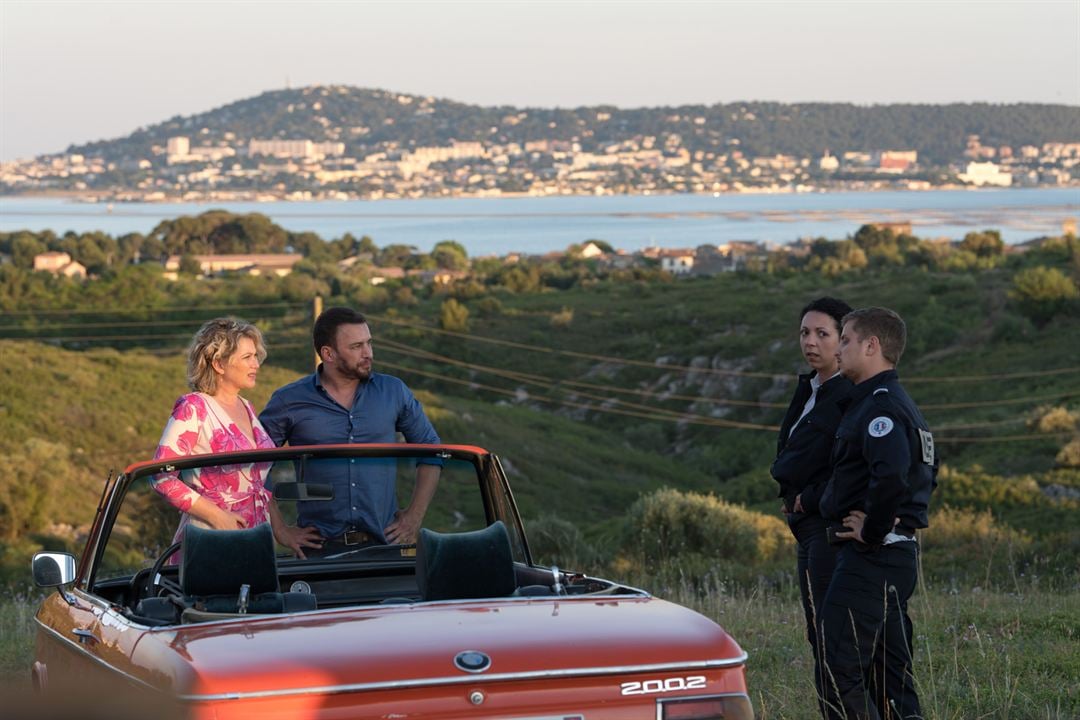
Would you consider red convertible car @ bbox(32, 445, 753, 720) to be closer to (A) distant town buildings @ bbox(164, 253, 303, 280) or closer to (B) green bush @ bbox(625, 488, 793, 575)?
(B) green bush @ bbox(625, 488, 793, 575)

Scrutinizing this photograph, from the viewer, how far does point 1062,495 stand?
27625 millimetres

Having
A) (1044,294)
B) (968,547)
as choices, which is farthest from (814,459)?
(1044,294)

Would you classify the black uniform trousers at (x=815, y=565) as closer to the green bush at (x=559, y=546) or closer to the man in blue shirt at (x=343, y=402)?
the man in blue shirt at (x=343, y=402)

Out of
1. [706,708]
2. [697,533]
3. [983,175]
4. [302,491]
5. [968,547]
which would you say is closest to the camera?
[706,708]

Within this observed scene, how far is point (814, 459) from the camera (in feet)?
20.4

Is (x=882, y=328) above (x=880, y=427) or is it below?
above

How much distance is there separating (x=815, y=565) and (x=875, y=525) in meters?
0.71

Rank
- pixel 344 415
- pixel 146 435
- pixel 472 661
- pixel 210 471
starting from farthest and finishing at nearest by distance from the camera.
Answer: pixel 146 435
pixel 344 415
pixel 210 471
pixel 472 661

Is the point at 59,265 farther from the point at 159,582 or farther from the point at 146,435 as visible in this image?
the point at 159,582

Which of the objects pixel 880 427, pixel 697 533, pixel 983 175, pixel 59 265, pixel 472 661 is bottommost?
pixel 59 265

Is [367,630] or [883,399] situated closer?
[367,630]

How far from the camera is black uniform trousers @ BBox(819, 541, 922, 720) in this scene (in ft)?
18.4

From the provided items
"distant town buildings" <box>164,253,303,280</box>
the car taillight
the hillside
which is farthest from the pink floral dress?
"distant town buildings" <box>164,253,303,280</box>

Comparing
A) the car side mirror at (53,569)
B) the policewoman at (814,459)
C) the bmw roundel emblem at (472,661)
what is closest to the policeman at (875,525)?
the policewoman at (814,459)
